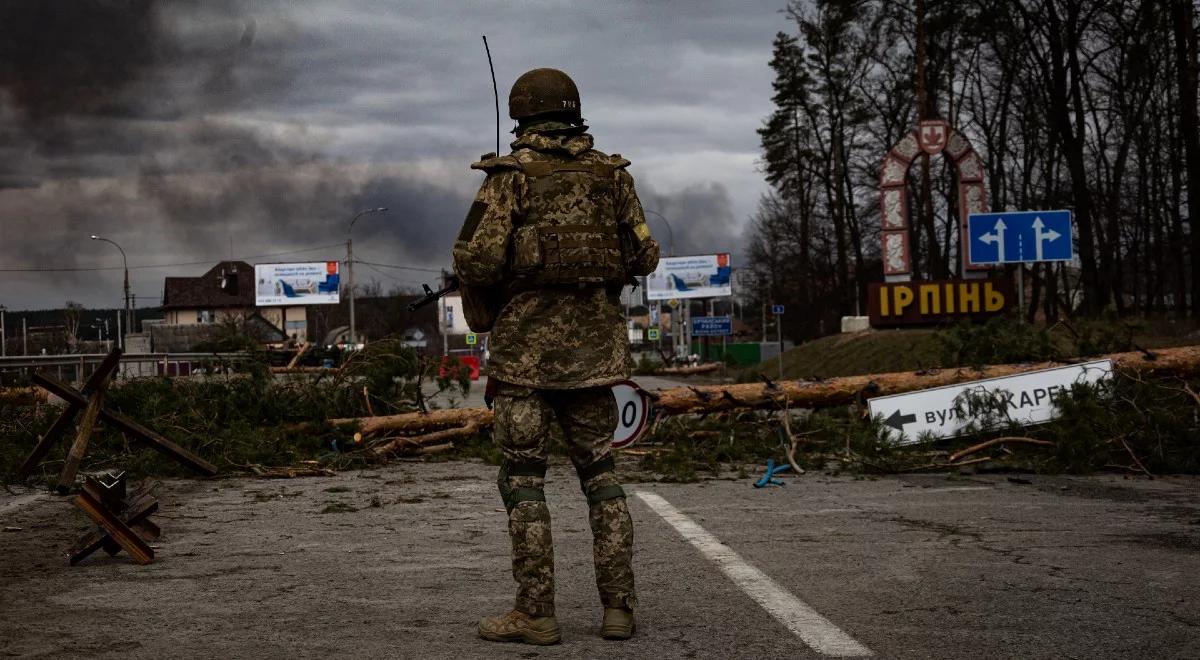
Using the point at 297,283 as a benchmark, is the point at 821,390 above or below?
below

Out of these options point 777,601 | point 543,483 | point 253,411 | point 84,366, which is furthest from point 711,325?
point 543,483

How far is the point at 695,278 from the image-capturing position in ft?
303

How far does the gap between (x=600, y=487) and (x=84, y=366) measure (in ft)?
39.4

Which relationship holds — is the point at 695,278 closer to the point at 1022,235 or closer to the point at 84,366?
the point at 1022,235

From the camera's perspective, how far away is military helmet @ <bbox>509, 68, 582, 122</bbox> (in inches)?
199

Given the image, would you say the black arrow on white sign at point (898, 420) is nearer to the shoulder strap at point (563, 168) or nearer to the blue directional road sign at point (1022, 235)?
the blue directional road sign at point (1022, 235)

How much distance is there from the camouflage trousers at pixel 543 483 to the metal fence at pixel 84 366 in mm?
9601

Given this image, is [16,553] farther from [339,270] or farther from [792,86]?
[339,270]

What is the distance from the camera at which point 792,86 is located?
57.6m

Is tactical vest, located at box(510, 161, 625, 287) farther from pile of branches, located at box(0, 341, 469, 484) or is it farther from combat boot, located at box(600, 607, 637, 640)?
pile of branches, located at box(0, 341, 469, 484)

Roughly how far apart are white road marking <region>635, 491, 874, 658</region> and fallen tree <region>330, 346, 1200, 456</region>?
18.5 feet

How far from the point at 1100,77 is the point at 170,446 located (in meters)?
38.8

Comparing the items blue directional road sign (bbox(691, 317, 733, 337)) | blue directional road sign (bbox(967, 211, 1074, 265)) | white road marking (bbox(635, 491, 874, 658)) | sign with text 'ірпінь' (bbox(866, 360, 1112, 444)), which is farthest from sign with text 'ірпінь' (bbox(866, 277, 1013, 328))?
blue directional road sign (bbox(691, 317, 733, 337))

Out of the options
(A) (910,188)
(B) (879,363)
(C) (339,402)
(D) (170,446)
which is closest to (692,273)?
(A) (910,188)
